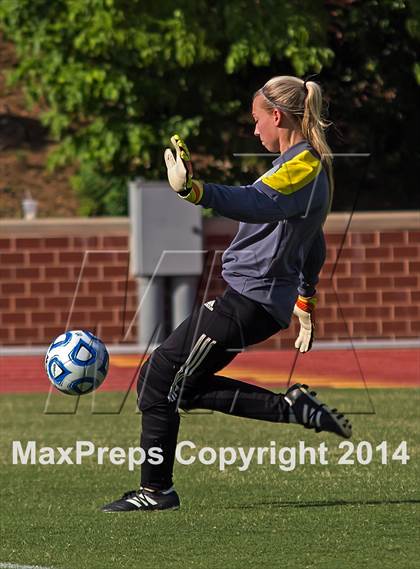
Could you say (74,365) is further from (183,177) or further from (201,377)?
(183,177)

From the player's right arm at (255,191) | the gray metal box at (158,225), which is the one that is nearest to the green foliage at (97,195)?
the gray metal box at (158,225)

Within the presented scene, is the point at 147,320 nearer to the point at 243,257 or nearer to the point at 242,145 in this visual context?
the point at 242,145

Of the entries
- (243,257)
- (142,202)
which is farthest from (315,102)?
(142,202)

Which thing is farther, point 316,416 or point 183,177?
point 316,416

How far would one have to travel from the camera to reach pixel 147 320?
77.0ft

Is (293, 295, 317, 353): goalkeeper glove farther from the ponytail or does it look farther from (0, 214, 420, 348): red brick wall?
(0, 214, 420, 348): red brick wall

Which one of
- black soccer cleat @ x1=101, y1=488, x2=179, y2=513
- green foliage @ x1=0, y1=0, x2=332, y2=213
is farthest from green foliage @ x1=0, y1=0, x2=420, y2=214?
black soccer cleat @ x1=101, y1=488, x2=179, y2=513

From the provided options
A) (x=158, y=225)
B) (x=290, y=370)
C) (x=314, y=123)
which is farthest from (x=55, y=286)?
(x=314, y=123)

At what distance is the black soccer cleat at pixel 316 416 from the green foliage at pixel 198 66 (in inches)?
623

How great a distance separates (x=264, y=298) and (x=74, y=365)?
5.04ft

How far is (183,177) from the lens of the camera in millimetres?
7203

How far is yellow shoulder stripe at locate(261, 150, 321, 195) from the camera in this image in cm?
768

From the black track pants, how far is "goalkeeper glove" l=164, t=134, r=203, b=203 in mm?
856

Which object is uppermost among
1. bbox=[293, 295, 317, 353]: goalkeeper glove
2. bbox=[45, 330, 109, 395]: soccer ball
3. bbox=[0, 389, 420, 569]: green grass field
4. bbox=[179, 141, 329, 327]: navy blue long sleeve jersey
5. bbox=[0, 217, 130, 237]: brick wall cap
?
bbox=[179, 141, 329, 327]: navy blue long sleeve jersey
